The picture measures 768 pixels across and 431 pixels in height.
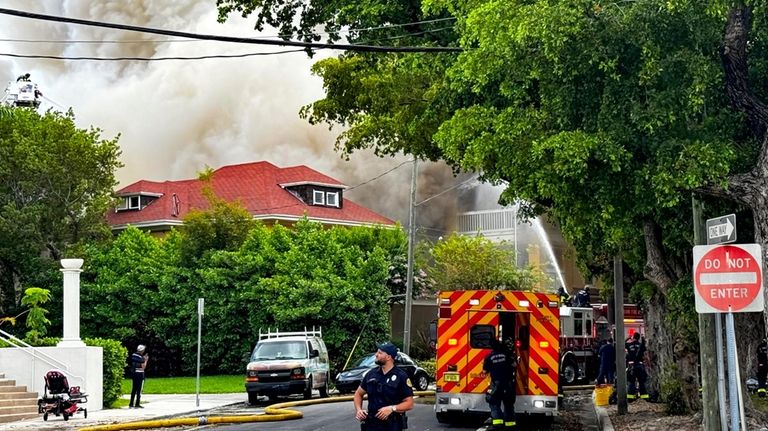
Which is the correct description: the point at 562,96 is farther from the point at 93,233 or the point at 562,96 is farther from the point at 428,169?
the point at 428,169

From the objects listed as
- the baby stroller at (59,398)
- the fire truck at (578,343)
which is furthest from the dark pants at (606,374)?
the baby stroller at (59,398)

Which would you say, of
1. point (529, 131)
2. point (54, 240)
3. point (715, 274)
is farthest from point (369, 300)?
point (715, 274)

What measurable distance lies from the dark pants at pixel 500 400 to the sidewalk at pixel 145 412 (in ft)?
28.7

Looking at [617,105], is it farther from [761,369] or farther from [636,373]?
[761,369]

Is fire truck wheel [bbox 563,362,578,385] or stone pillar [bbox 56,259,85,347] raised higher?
stone pillar [bbox 56,259,85,347]

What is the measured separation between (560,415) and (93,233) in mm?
32191

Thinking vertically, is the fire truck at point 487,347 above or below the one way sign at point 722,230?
below

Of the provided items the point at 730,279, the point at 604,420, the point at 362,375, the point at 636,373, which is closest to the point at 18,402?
the point at 362,375

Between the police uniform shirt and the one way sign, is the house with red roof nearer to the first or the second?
the one way sign

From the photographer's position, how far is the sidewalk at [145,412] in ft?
74.2

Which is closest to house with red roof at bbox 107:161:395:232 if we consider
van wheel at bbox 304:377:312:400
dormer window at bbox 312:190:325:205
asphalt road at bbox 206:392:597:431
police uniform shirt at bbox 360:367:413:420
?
dormer window at bbox 312:190:325:205

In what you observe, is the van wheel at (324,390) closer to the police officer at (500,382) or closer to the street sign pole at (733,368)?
the police officer at (500,382)

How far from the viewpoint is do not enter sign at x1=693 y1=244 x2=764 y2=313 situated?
11.1 m

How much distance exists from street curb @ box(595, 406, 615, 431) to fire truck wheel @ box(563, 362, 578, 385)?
47.3 feet
